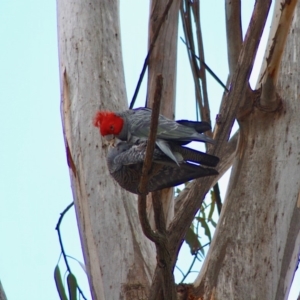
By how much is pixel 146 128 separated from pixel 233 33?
55 centimetres

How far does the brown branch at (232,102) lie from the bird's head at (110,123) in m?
0.29

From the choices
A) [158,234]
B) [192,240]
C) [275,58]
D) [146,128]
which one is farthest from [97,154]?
[192,240]

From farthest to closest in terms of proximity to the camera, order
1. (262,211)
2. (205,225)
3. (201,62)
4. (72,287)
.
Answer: (205,225)
(201,62)
(72,287)
(262,211)

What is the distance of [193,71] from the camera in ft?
9.33

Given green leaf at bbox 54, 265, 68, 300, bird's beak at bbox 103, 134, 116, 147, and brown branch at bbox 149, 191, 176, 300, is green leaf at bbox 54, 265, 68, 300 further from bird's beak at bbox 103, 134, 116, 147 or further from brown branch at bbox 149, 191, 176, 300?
brown branch at bbox 149, 191, 176, 300

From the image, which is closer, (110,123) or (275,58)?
(110,123)

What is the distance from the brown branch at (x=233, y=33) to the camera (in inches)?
87.4

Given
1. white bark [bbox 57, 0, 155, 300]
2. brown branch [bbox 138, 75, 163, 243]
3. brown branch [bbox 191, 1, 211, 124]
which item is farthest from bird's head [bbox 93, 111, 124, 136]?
brown branch [bbox 191, 1, 211, 124]

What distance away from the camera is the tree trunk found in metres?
1.94

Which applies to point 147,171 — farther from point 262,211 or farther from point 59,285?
point 59,285

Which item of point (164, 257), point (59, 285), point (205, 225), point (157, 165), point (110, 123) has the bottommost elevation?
point (59, 285)

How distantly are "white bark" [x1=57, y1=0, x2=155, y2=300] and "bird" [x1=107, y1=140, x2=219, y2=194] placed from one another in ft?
0.85

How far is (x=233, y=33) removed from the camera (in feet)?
7.34

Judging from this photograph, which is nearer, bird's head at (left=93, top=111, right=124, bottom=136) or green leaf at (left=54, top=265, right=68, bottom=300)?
bird's head at (left=93, top=111, right=124, bottom=136)
